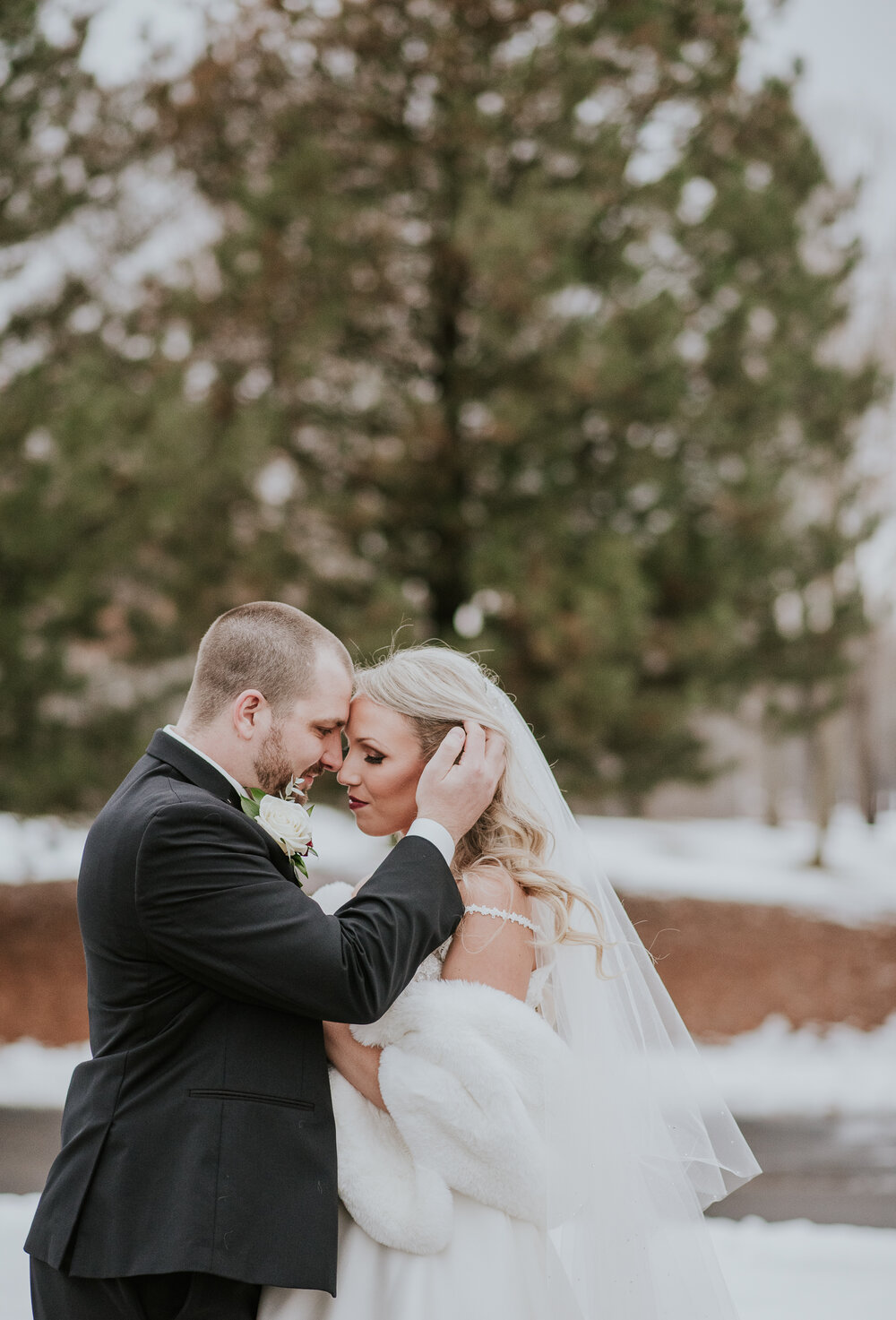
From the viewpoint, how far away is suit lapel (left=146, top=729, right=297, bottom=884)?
2.18 meters

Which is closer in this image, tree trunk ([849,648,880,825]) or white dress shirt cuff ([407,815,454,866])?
white dress shirt cuff ([407,815,454,866])

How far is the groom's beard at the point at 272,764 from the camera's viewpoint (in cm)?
227

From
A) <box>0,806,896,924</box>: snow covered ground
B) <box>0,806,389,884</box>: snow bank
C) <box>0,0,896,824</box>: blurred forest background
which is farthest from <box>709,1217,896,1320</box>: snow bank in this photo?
<box>0,806,389,884</box>: snow bank

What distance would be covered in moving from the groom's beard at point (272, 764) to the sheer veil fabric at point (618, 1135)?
644mm

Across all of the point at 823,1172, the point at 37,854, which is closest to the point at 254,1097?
the point at 823,1172

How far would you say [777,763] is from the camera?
26.7m

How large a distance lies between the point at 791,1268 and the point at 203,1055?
3.41 meters

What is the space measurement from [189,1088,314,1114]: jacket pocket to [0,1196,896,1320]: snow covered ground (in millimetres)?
2319

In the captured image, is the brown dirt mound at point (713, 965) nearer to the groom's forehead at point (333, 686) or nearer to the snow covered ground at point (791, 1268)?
the snow covered ground at point (791, 1268)

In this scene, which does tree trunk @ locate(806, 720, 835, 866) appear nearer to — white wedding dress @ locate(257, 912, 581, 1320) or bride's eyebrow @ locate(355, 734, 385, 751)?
bride's eyebrow @ locate(355, 734, 385, 751)

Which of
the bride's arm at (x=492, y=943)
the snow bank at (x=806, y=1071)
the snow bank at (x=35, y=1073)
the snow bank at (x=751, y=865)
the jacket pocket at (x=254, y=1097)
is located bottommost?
the snow bank at (x=751, y=865)

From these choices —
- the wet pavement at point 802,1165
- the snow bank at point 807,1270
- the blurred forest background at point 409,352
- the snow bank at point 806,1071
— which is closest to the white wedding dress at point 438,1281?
the snow bank at point 807,1270

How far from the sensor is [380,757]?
8.72 ft

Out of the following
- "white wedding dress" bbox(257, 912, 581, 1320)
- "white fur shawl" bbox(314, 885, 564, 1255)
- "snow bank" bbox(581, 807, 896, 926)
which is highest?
"white fur shawl" bbox(314, 885, 564, 1255)
